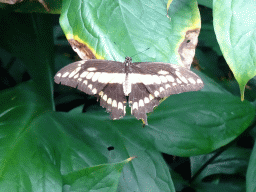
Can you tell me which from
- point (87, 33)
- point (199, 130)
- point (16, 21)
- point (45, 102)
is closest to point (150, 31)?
point (87, 33)

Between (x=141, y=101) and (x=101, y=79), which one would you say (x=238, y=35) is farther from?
(x=101, y=79)

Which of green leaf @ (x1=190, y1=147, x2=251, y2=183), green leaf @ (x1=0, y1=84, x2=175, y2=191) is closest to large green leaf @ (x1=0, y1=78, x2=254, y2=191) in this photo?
green leaf @ (x1=0, y1=84, x2=175, y2=191)

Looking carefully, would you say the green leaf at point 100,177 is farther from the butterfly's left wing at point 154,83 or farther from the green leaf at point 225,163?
the green leaf at point 225,163

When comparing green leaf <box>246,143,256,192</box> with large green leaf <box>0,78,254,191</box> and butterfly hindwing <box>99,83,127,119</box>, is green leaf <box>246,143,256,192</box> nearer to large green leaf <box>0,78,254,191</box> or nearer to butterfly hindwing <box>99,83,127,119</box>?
large green leaf <box>0,78,254,191</box>

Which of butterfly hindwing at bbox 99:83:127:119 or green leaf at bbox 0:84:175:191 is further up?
butterfly hindwing at bbox 99:83:127:119

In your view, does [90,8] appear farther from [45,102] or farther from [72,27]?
[45,102]

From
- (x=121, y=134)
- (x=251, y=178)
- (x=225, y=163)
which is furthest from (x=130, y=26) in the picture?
(x=225, y=163)
